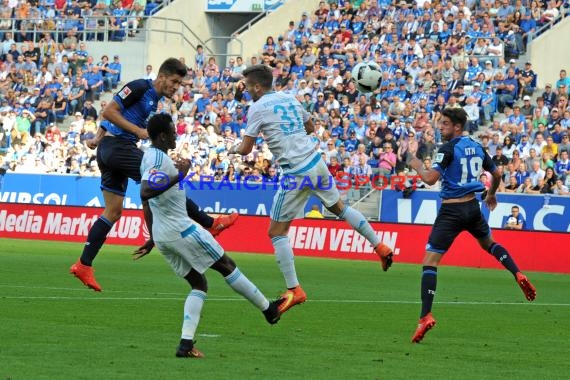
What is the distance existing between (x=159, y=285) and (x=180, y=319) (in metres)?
4.82

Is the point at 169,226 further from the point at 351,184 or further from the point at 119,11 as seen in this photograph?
the point at 119,11

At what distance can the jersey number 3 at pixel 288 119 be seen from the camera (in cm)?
1317

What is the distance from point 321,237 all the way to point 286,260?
47.3ft

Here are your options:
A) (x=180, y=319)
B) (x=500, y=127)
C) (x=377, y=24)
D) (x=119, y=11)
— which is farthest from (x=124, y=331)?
(x=119, y=11)

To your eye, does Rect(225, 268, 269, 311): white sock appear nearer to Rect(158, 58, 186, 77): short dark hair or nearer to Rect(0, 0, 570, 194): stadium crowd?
Rect(158, 58, 186, 77): short dark hair

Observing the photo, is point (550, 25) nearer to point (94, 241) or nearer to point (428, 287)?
point (94, 241)

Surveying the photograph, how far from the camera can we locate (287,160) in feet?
43.4

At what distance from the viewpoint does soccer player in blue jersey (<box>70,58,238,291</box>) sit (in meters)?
13.6

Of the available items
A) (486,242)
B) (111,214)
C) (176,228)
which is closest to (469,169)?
(486,242)

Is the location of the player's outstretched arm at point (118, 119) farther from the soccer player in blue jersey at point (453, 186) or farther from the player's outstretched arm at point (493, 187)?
the player's outstretched arm at point (493, 187)

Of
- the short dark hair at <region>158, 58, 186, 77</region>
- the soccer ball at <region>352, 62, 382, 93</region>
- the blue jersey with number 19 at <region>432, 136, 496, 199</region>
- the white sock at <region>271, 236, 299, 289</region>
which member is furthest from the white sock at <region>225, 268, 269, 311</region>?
the soccer ball at <region>352, 62, 382, 93</region>

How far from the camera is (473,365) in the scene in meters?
9.91

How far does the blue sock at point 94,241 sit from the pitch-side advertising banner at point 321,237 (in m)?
12.4

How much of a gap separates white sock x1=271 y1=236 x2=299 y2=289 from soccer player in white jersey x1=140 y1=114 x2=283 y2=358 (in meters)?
2.52
